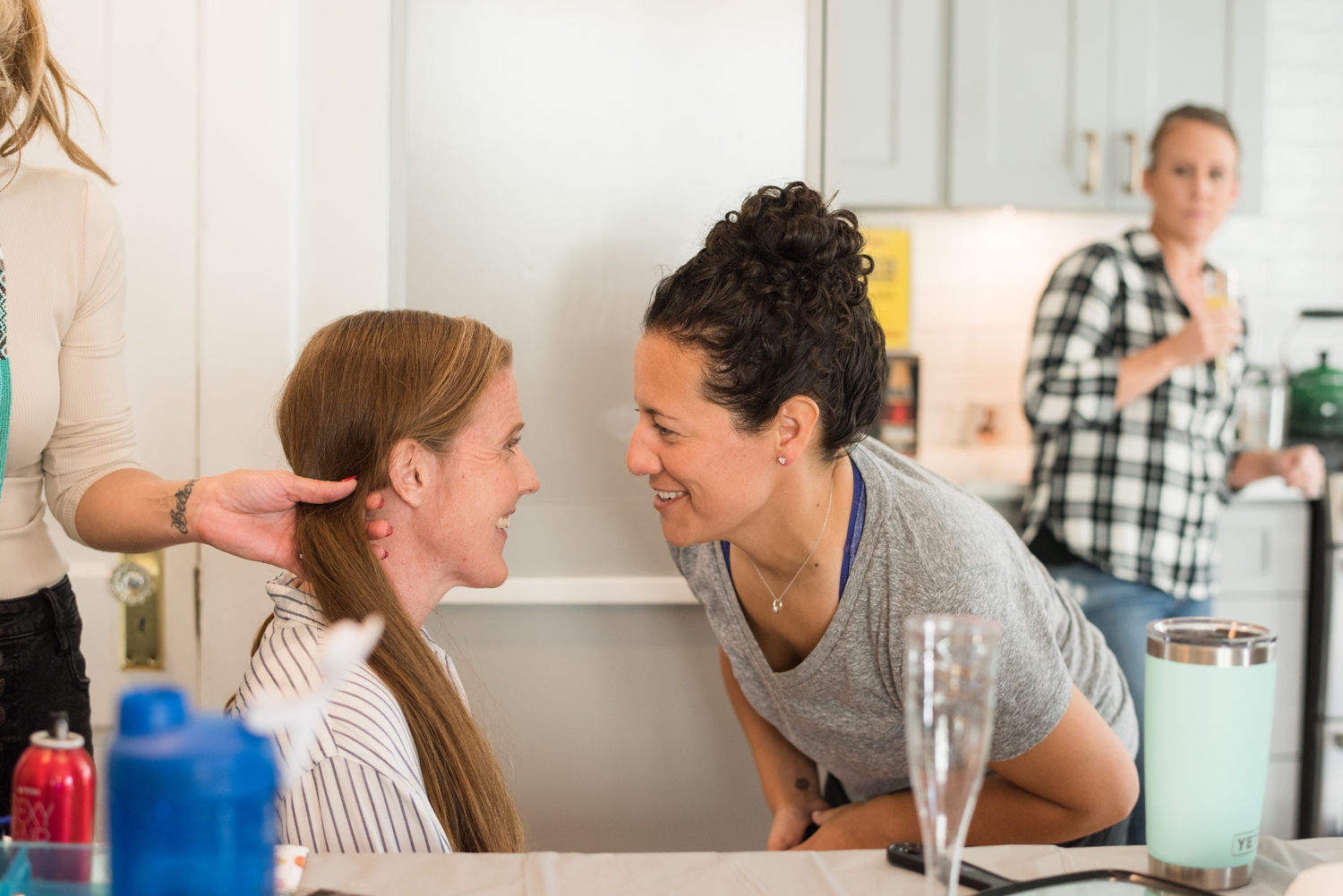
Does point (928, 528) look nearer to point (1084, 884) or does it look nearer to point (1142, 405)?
point (1084, 884)

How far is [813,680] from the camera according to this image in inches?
52.6

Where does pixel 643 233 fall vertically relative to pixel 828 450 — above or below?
above

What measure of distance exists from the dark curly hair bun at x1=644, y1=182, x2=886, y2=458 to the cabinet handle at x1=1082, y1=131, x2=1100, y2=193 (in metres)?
1.97

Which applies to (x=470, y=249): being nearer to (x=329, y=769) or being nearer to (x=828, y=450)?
(x=828, y=450)

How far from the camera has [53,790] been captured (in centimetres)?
69

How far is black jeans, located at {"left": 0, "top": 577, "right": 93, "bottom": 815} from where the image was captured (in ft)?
3.99

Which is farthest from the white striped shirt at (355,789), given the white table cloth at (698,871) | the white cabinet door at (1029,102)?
the white cabinet door at (1029,102)

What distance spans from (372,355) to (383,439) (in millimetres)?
89

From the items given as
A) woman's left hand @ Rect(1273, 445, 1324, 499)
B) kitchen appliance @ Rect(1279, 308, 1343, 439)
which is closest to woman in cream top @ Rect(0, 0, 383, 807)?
woman's left hand @ Rect(1273, 445, 1324, 499)

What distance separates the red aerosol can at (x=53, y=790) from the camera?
0.69 meters

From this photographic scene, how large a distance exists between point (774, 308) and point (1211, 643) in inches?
22.8

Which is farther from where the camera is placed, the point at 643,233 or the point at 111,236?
the point at 643,233

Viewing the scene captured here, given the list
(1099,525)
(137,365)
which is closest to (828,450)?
(137,365)

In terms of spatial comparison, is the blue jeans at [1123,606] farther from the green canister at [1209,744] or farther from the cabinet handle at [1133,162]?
the green canister at [1209,744]
